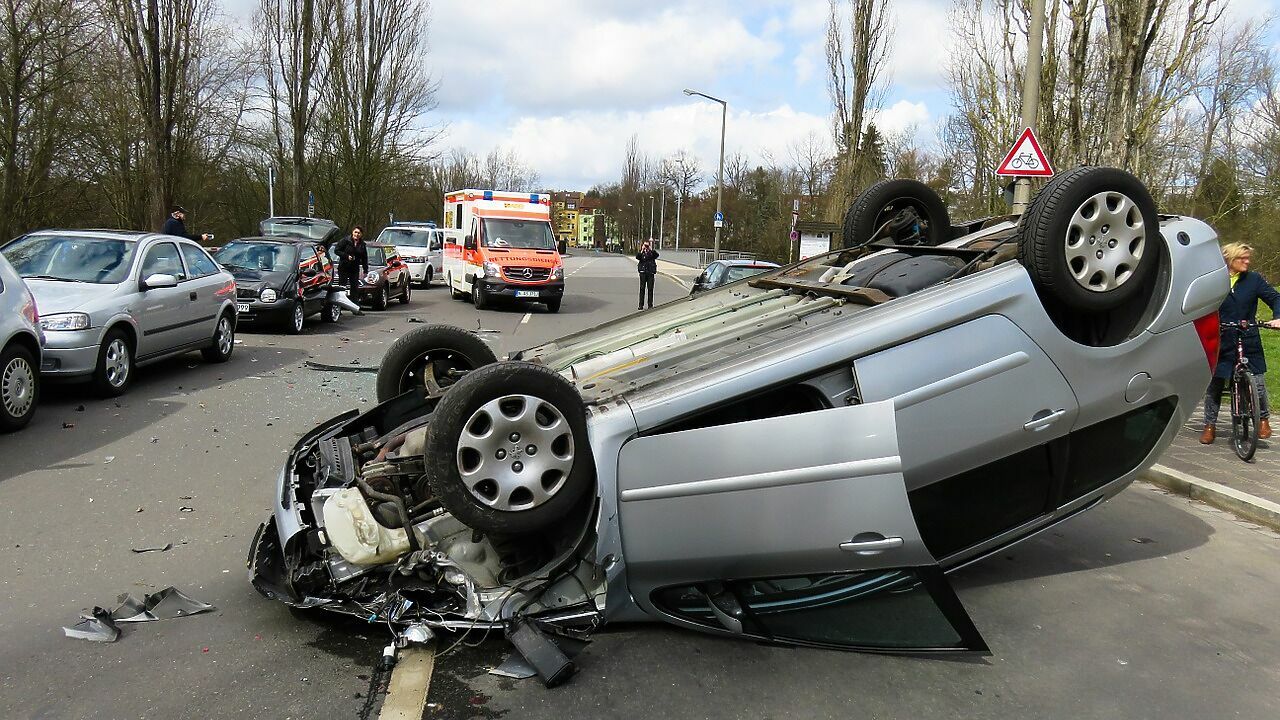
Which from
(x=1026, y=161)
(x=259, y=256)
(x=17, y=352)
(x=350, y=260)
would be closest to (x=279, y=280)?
(x=259, y=256)

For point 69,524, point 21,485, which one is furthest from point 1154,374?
point 21,485

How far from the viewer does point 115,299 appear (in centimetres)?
891

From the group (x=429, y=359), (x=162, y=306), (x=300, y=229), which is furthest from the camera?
(x=300, y=229)

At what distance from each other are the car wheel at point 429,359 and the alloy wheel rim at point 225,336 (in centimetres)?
698

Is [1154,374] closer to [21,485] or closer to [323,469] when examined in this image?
[323,469]

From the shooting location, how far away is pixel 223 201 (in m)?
34.7

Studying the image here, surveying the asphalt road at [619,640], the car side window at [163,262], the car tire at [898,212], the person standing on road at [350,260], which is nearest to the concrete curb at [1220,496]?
the asphalt road at [619,640]

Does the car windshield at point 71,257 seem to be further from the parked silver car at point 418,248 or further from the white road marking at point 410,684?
the parked silver car at point 418,248

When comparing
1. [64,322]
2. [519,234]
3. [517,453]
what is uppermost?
[519,234]

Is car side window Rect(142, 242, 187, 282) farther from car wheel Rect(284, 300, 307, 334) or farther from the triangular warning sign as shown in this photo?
the triangular warning sign

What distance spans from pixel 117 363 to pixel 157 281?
1.04 metres

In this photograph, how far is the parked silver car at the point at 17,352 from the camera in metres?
7.04

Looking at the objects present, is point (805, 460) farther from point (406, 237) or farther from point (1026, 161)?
point (406, 237)

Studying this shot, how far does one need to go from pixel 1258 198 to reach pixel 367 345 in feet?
99.1
